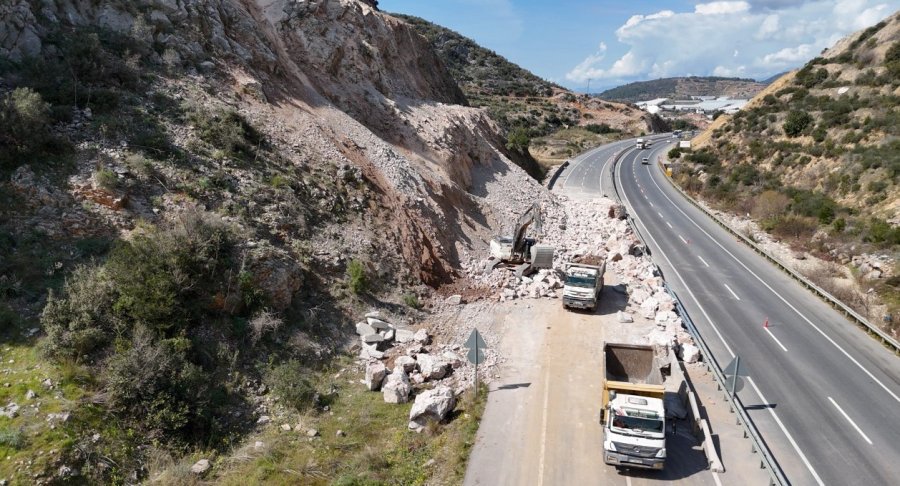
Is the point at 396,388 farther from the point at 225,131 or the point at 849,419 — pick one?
the point at 849,419

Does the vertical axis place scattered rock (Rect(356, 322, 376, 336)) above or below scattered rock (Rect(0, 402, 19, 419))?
below

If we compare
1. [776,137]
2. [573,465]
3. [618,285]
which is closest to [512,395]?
[573,465]

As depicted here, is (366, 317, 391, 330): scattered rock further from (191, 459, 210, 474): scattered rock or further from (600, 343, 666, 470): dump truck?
(600, 343, 666, 470): dump truck

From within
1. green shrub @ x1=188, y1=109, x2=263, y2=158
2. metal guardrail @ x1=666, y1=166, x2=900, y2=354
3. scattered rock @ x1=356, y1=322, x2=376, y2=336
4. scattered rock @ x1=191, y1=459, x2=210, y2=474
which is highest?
green shrub @ x1=188, y1=109, x2=263, y2=158

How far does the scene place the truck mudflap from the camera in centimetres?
1067

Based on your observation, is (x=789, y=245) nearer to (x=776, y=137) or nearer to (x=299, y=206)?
(x=776, y=137)

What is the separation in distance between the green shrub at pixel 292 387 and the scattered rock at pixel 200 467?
2.43m

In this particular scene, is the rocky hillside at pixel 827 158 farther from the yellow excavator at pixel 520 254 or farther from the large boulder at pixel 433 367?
the large boulder at pixel 433 367

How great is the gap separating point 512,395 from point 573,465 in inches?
118

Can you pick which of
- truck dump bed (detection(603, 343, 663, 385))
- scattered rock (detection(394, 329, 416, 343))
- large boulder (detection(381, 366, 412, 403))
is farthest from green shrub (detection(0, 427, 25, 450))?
truck dump bed (detection(603, 343, 663, 385))

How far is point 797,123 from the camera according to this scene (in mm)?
44750

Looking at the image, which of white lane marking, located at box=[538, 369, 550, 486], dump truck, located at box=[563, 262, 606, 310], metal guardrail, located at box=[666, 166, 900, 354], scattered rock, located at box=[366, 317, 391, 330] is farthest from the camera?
dump truck, located at box=[563, 262, 606, 310]

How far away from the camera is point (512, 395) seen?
1402 cm

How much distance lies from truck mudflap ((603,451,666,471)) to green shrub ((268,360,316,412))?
757 centimetres
